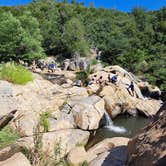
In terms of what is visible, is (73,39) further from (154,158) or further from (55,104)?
(154,158)

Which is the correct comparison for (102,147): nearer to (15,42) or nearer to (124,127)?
(124,127)

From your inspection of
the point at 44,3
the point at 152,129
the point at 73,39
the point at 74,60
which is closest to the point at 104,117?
the point at 152,129

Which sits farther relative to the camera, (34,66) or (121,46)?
(121,46)

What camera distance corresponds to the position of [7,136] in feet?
32.6

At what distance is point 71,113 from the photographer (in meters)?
13.9

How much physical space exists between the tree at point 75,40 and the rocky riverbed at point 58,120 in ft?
79.6

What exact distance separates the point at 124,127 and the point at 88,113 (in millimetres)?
3685

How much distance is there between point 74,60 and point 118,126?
24.5 meters

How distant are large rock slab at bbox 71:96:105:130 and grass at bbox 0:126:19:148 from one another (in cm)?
377

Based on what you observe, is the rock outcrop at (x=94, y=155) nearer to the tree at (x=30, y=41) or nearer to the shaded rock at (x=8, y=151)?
the shaded rock at (x=8, y=151)

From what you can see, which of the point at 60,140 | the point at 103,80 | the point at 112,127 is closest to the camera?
the point at 60,140

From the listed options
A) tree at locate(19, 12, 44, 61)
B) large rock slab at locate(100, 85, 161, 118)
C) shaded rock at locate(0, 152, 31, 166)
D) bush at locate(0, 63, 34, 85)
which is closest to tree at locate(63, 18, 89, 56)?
tree at locate(19, 12, 44, 61)

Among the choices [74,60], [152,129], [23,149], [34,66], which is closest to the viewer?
[152,129]

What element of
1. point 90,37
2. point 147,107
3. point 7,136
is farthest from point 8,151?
point 90,37
